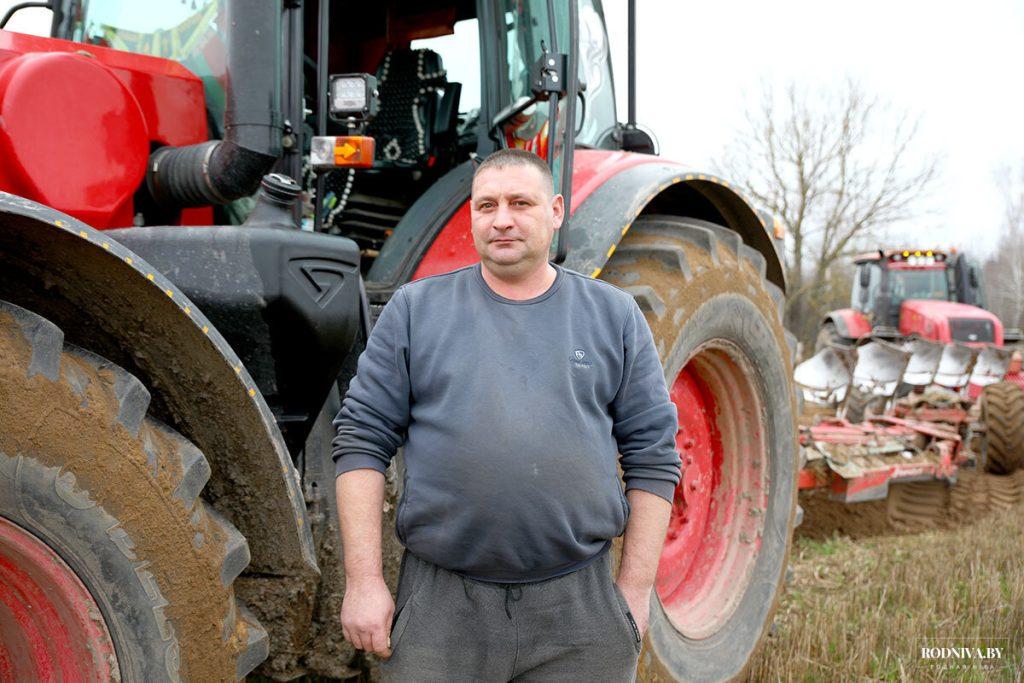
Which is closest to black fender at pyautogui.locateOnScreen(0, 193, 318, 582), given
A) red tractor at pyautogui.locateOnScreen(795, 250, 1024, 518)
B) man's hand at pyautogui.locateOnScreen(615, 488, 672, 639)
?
man's hand at pyautogui.locateOnScreen(615, 488, 672, 639)

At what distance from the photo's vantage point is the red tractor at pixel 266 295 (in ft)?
5.38

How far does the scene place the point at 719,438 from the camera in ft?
11.2

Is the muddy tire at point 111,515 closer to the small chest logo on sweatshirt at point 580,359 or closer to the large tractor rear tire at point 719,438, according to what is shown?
the small chest logo on sweatshirt at point 580,359

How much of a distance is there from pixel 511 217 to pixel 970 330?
1178 centimetres

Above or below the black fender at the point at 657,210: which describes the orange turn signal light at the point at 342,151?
above

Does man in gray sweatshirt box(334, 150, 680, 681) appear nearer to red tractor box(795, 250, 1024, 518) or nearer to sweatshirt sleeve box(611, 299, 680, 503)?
sweatshirt sleeve box(611, 299, 680, 503)

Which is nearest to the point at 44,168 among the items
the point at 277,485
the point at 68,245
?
the point at 68,245

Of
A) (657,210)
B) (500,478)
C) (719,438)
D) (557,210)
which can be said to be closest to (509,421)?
(500,478)

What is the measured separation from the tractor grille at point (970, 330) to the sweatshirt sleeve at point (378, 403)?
460 inches

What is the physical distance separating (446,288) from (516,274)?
16 centimetres

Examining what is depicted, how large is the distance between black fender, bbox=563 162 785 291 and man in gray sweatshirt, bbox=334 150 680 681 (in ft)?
2.73

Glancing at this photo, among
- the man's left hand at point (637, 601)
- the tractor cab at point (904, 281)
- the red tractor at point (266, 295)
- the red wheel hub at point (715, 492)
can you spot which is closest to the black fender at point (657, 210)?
the red tractor at point (266, 295)

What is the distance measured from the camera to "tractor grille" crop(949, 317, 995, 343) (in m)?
11.9

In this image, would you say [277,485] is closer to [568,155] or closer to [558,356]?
[558,356]
